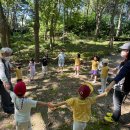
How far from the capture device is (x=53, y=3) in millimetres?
26625

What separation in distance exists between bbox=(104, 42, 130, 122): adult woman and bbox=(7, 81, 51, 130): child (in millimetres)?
1854

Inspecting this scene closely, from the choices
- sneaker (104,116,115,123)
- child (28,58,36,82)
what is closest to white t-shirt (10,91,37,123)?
sneaker (104,116,115,123)

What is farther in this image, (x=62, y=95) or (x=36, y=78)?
(x=36, y=78)

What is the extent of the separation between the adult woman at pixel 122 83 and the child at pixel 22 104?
1854 mm

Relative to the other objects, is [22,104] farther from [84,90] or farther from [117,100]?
[117,100]

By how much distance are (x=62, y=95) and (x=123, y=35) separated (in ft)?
117

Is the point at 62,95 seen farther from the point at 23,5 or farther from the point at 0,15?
the point at 23,5

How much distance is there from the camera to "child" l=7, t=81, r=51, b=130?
5.34 metres

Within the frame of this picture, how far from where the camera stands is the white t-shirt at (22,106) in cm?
547

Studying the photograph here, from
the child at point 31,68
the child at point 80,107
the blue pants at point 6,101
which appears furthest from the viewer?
the child at point 31,68

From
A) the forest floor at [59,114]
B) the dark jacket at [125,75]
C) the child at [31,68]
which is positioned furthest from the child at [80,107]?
the child at [31,68]

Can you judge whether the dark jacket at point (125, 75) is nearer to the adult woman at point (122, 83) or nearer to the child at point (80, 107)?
the adult woman at point (122, 83)

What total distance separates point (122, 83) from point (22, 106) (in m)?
3.00

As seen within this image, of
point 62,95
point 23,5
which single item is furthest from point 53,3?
point 23,5
